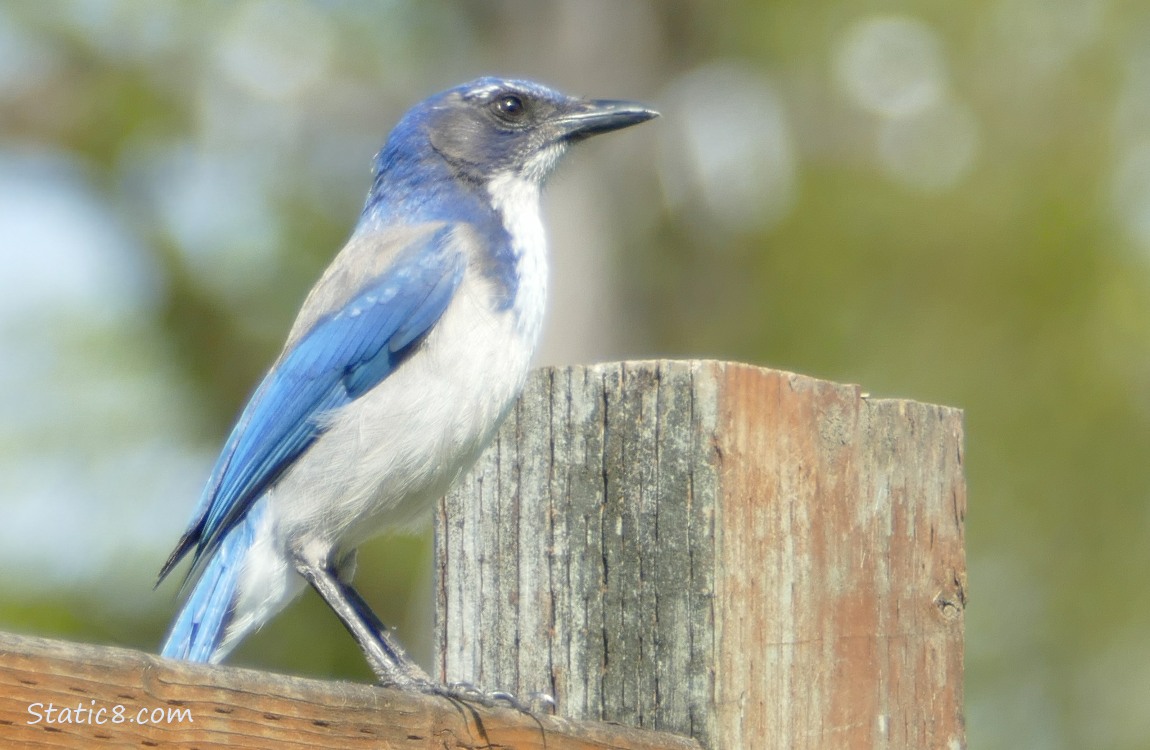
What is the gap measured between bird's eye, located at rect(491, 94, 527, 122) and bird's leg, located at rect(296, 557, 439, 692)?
6.40 ft

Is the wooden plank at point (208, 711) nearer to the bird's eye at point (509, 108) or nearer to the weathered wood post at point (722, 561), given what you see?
the weathered wood post at point (722, 561)

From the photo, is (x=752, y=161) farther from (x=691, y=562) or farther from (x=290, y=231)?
(x=691, y=562)

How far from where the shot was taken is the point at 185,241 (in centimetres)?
945

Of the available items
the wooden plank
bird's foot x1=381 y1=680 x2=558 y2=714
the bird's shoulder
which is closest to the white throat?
the bird's shoulder

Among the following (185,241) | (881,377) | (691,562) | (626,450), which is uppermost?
(185,241)

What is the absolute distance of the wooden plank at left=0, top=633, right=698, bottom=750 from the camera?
2.06 metres

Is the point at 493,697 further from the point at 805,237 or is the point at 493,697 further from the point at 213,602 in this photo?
the point at 805,237

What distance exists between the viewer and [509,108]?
5645 millimetres

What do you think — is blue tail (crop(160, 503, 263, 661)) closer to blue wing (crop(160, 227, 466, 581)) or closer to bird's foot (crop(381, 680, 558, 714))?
blue wing (crop(160, 227, 466, 581))

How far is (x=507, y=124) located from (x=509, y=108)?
0.10 m

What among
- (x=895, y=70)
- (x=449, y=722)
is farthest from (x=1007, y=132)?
(x=449, y=722)

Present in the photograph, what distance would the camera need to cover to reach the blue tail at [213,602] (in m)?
4.30

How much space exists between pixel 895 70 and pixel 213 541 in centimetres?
699

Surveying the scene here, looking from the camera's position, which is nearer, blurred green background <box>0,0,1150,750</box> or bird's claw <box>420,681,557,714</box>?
bird's claw <box>420,681,557,714</box>
